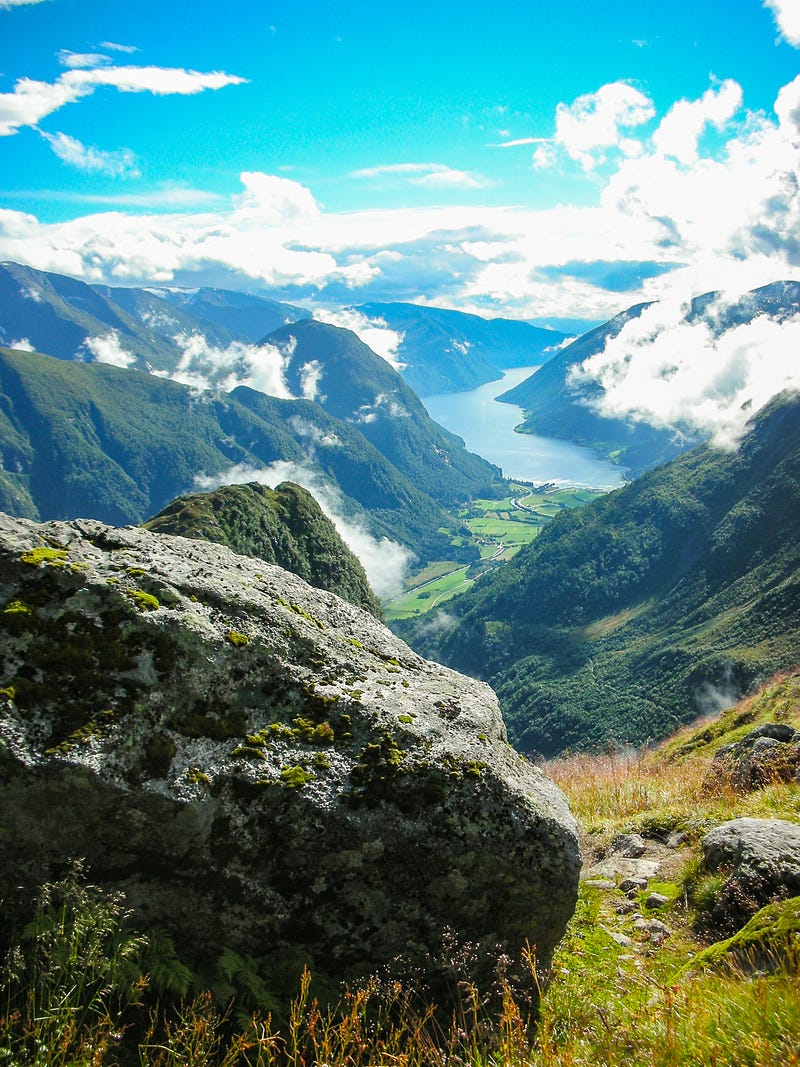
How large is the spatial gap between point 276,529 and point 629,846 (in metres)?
127

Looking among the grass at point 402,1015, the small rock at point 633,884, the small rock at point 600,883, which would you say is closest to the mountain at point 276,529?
the small rock at point 600,883

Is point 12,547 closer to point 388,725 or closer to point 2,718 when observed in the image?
point 2,718

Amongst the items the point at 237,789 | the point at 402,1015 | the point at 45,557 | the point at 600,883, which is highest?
the point at 45,557

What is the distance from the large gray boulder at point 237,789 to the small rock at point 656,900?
2.07 meters

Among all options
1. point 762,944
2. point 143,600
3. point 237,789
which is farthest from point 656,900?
point 143,600

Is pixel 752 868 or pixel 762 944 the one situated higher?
pixel 762 944

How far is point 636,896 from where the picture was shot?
8258 mm

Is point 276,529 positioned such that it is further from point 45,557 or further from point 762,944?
point 762,944

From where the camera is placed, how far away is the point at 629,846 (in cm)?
1031

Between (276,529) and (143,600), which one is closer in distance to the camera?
(143,600)

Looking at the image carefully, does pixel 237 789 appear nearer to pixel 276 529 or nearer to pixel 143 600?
pixel 143 600

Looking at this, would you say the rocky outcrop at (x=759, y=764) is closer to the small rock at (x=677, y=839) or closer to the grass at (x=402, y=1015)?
the small rock at (x=677, y=839)

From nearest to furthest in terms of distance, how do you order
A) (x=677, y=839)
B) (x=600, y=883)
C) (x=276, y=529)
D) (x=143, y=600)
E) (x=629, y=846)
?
(x=143, y=600) → (x=600, y=883) → (x=677, y=839) → (x=629, y=846) → (x=276, y=529)

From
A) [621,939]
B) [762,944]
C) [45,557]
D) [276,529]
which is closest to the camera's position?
[762,944]
